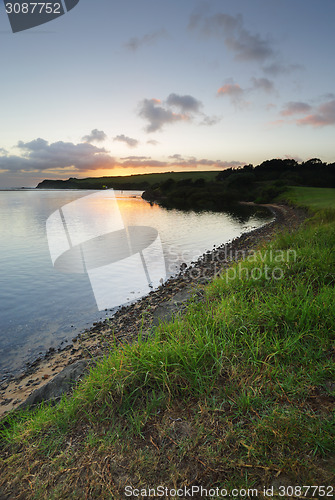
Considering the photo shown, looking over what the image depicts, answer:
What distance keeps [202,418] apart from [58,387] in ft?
8.31

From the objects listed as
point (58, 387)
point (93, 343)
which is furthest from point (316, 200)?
point (58, 387)

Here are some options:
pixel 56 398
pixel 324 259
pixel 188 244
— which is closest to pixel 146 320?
pixel 56 398

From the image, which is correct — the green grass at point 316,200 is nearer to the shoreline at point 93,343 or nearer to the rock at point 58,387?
the shoreline at point 93,343

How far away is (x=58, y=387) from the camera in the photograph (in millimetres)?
4023

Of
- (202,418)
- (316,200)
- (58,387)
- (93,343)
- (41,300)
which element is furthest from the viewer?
(316,200)

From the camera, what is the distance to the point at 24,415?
3.44 m

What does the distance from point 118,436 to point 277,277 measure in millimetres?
4118

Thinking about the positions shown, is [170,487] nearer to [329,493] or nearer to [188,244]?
[329,493]

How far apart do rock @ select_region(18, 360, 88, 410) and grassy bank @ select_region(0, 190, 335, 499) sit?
41 centimetres

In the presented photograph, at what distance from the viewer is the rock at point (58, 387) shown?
3.95 m

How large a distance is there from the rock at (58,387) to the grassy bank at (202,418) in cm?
41

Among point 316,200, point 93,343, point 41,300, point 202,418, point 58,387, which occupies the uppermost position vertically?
Answer: point 202,418

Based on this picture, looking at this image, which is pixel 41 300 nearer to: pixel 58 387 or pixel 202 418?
pixel 58 387

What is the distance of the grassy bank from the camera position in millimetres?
2078
